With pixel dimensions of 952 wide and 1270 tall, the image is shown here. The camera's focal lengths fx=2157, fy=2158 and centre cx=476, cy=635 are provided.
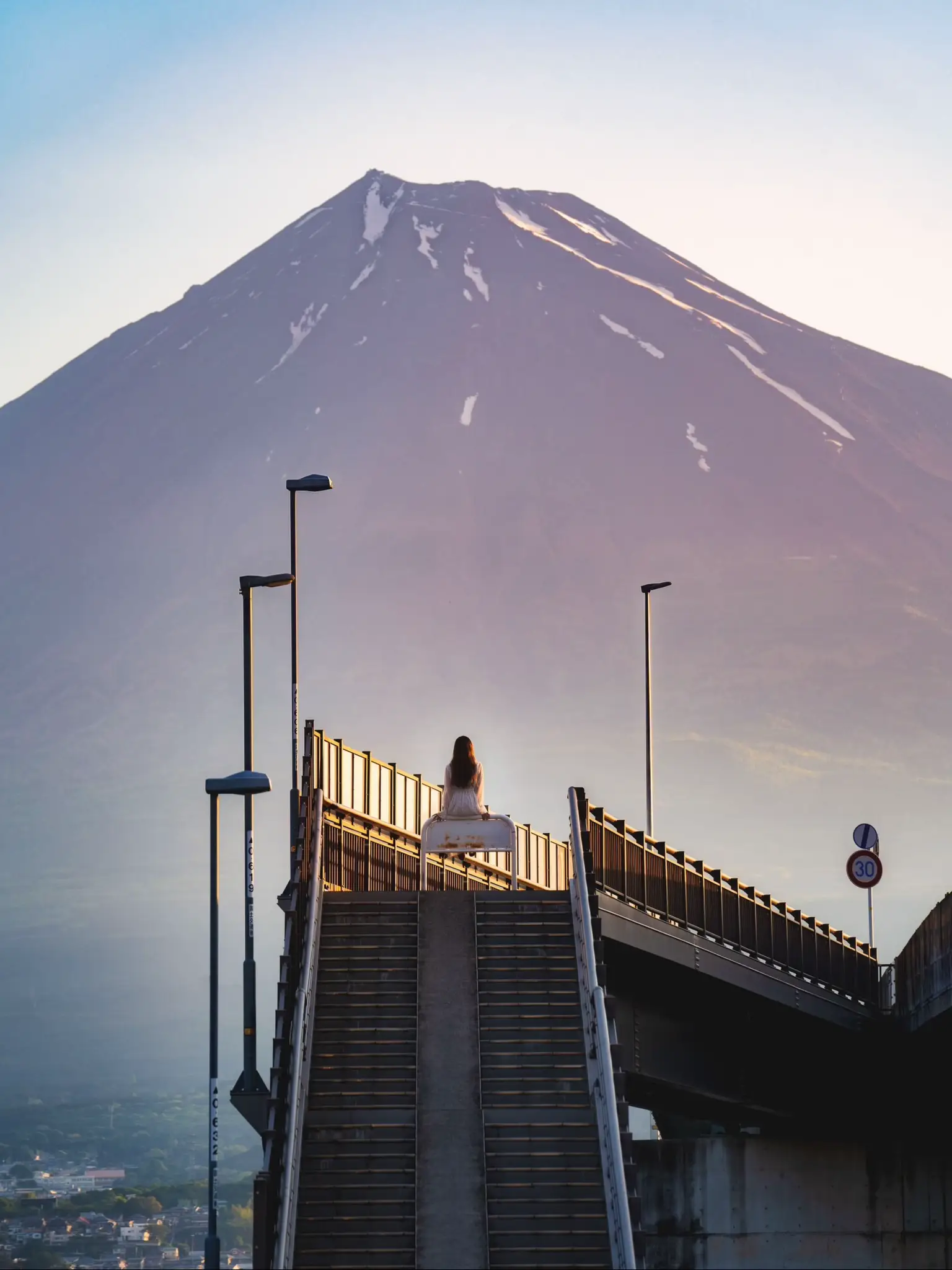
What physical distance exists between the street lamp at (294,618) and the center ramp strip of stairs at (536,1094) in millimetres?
3348

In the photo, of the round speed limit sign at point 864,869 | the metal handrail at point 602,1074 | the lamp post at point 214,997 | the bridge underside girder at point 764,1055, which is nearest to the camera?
the metal handrail at point 602,1074

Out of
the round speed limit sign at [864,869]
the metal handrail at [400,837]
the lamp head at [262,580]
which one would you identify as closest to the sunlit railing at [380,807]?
the metal handrail at [400,837]

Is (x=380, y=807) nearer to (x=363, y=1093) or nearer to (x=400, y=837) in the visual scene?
(x=400, y=837)

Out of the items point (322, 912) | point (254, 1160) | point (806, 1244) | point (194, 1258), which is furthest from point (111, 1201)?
point (322, 912)

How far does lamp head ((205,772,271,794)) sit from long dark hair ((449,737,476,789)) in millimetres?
2489

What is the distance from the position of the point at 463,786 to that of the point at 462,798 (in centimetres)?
17

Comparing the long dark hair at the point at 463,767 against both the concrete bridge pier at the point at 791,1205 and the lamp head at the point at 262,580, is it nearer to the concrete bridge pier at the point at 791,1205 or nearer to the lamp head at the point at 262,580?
the lamp head at the point at 262,580

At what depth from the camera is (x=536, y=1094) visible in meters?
23.5

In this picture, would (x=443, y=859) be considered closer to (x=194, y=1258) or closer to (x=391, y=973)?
(x=391, y=973)

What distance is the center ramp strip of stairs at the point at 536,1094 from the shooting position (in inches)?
848

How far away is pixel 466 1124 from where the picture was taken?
23.1m

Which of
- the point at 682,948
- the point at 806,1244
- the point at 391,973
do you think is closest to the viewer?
the point at 391,973

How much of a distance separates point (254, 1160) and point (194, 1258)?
106ft

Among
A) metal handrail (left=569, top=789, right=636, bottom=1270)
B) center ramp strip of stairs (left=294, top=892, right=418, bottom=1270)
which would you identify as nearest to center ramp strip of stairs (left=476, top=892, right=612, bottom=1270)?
metal handrail (left=569, top=789, right=636, bottom=1270)
